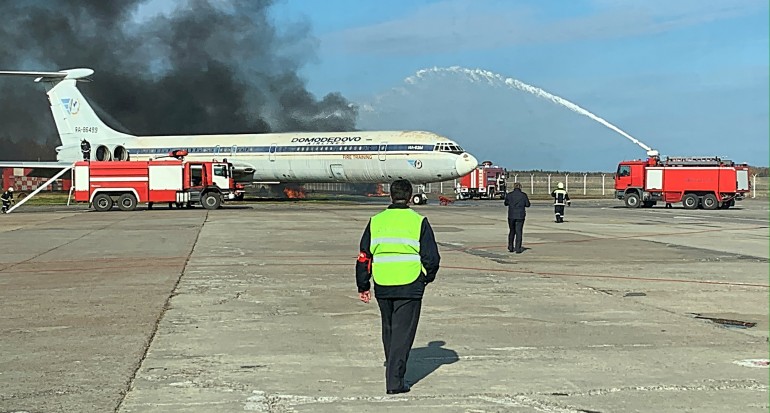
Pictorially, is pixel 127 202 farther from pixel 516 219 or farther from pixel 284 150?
pixel 516 219

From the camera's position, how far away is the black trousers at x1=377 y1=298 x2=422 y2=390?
7000 mm

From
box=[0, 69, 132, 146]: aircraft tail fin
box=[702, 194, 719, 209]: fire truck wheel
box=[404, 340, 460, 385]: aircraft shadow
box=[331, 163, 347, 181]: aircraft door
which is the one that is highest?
box=[0, 69, 132, 146]: aircraft tail fin

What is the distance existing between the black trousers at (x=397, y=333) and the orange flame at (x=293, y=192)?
177 feet

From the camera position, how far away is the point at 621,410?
21.1 feet

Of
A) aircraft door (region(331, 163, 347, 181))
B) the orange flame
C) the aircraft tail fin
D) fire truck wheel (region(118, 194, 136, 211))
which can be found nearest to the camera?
fire truck wheel (region(118, 194, 136, 211))

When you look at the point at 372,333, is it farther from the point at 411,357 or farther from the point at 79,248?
the point at 79,248

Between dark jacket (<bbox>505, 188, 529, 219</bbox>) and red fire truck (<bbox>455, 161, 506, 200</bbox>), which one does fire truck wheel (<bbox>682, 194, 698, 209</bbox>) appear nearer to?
red fire truck (<bbox>455, 161, 506, 200</bbox>)

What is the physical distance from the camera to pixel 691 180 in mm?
45438

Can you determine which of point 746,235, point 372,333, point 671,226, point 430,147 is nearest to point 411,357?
point 372,333

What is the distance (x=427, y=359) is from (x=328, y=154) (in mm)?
39581

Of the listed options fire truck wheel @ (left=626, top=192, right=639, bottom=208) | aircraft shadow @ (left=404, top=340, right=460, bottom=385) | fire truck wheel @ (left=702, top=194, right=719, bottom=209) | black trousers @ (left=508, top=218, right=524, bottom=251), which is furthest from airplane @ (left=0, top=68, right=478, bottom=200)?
aircraft shadow @ (left=404, top=340, right=460, bottom=385)

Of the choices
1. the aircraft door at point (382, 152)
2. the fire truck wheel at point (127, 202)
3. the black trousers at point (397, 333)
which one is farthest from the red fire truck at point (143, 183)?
the black trousers at point (397, 333)

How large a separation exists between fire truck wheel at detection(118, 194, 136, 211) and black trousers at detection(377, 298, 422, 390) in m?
35.5

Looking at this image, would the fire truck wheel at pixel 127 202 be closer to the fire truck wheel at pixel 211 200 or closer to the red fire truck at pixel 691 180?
the fire truck wheel at pixel 211 200
